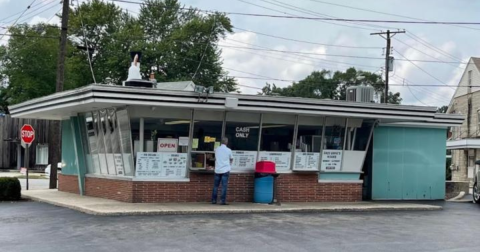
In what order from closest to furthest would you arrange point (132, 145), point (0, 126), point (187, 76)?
point (132, 145), point (0, 126), point (187, 76)

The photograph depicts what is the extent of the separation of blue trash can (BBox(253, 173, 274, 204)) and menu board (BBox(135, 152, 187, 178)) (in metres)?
2.21

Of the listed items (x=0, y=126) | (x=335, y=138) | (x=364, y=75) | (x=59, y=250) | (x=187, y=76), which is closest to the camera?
(x=59, y=250)

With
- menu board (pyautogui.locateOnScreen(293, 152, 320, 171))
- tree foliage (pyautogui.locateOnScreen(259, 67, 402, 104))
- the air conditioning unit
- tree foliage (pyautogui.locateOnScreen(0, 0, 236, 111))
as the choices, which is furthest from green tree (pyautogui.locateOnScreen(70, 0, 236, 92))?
menu board (pyautogui.locateOnScreen(293, 152, 320, 171))

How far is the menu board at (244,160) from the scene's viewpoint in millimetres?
17406

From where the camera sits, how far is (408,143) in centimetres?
2116

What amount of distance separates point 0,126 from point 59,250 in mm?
42403

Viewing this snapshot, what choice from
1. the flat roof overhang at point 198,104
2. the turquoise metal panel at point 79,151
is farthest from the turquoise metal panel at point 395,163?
the turquoise metal panel at point 79,151

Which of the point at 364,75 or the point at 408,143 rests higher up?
the point at 364,75

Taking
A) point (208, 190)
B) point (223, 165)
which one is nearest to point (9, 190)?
point (208, 190)

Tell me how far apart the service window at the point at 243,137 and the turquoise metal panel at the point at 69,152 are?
592 centimetres

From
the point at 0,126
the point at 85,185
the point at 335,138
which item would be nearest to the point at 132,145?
the point at 85,185

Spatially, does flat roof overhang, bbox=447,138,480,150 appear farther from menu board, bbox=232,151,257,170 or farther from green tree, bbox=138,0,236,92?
menu board, bbox=232,151,257,170

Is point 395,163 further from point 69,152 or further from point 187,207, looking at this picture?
point 69,152

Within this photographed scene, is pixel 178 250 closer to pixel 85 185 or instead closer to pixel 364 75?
pixel 85 185
